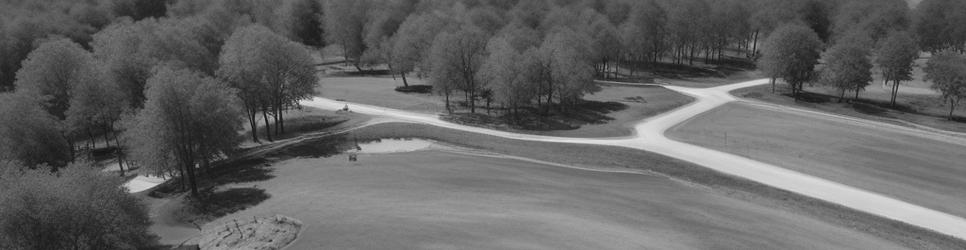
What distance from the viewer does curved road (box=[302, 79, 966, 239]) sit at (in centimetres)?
4247

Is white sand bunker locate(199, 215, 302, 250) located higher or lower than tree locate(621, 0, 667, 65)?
lower

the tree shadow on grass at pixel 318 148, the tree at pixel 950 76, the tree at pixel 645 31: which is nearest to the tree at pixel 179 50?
the tree shadow on grass at pixel 318 148

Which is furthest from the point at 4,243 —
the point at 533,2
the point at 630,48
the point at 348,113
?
the point at 533,2

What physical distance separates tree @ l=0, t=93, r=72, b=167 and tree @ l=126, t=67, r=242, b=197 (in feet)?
22.5

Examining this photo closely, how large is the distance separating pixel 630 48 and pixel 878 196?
6735cm

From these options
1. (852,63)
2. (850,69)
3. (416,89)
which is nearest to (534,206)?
(416,89)

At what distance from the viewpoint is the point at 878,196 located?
46.2 m

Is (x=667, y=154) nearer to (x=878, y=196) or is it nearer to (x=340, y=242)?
(x=878, y=196)

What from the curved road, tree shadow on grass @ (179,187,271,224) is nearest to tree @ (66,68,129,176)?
tree shadow on grass @ (179,187,271,224)

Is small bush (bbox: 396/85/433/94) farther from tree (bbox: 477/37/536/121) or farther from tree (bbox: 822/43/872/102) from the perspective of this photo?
tree (bbox: 822/43/872/102)

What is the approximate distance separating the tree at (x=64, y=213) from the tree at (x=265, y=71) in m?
33.1

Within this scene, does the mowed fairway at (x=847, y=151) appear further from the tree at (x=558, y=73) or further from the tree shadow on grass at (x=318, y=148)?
the tree shadow on grass at (x=318, y=148)

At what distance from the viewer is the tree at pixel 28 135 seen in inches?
1858

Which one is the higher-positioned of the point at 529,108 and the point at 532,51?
the point at 532,51
